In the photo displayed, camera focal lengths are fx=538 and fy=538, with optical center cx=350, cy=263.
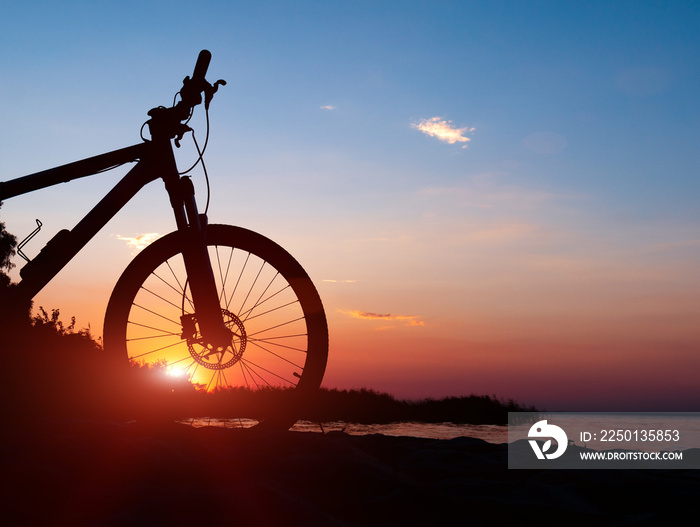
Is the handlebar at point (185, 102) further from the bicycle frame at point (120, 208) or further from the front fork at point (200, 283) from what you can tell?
the front fork at point (200, 283)

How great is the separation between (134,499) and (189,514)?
0.30 meters

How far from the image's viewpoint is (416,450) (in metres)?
3.54

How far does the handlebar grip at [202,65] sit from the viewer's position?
4484mm

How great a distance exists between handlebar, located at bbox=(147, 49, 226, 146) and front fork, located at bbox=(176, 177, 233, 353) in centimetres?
46

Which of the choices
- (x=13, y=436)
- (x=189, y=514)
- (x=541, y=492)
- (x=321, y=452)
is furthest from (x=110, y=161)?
(x=541, y=492)

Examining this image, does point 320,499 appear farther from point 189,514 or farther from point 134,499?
point 134,499

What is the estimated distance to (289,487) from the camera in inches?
99.3

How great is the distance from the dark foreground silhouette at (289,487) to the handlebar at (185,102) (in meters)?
2.50

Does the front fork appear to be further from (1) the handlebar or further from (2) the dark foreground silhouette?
(2) the dark foreground silhouette

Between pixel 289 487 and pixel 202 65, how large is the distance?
137 inches
